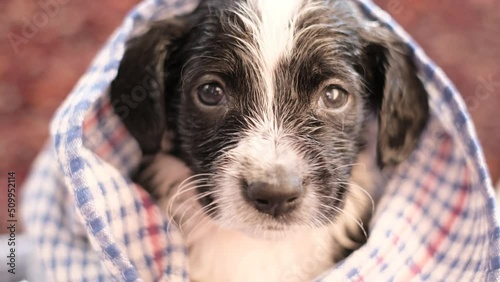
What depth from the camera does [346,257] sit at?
5.72 ft

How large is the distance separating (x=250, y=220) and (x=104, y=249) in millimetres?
395

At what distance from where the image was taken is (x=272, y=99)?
62.4 inches

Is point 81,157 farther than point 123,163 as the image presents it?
No

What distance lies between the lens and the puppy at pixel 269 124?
1.53 metres

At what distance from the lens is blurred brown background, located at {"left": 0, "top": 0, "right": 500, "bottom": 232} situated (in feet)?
8.21

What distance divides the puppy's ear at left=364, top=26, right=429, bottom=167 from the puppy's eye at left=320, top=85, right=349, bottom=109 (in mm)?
137

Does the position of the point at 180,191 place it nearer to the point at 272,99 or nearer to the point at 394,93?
the point at 272,99

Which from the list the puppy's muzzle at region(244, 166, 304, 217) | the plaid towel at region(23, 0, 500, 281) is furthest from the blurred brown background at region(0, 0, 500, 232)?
the puppy's muzzle at region(244, 166, 304, 217)

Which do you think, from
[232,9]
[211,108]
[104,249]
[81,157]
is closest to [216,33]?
[232,9]

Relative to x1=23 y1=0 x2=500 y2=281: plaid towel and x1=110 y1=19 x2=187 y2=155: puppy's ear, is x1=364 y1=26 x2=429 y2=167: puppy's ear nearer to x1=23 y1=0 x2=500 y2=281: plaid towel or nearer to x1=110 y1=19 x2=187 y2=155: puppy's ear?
x1=23 y1=0 x2=500 y2=281: plaid towel

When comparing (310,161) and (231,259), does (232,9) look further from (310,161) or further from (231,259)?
(231,259)

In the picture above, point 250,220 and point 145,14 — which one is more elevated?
point 145,14

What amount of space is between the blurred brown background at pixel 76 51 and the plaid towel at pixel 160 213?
0.75 meters

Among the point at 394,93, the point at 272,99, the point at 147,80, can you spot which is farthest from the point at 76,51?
the point at 394,93
